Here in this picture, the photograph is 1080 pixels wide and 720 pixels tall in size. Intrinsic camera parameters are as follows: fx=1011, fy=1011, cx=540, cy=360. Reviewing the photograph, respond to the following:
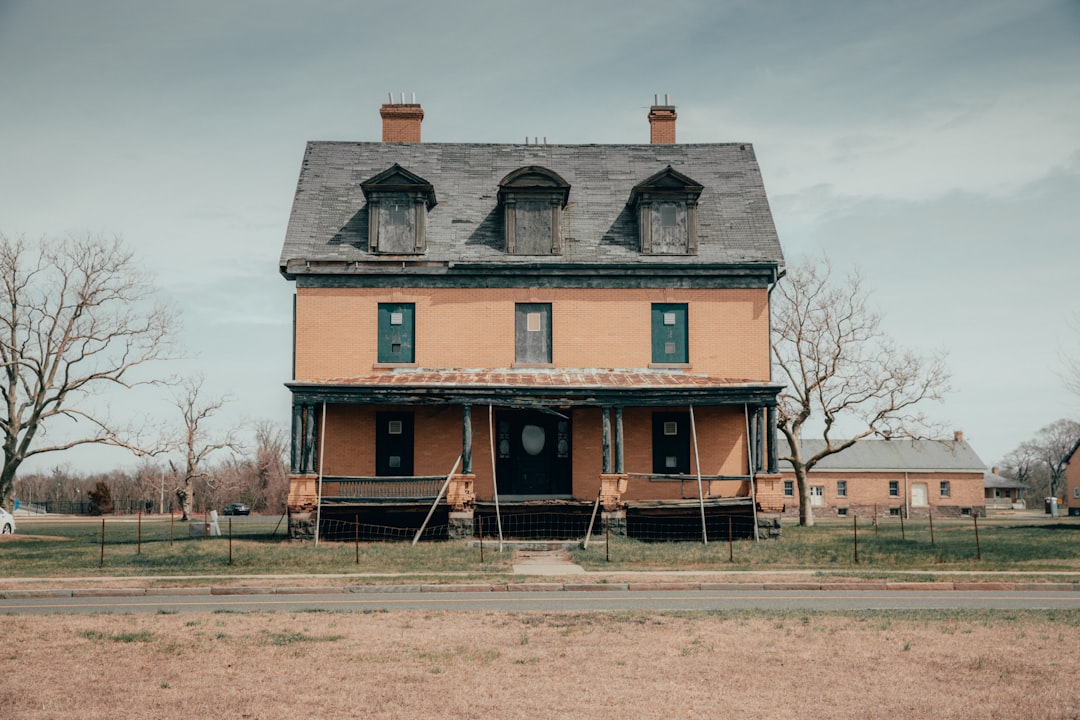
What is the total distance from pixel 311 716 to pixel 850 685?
4929 mm

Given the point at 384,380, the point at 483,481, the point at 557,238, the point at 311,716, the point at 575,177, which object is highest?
the point at 575,177

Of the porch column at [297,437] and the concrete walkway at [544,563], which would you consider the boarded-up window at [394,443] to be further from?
the concrete walkway at [544,563]

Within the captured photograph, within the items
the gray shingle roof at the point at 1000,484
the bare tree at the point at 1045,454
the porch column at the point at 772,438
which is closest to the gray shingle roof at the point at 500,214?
the porch column at the point at 772,438

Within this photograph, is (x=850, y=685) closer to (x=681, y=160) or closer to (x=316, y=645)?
(x=316, y=645)

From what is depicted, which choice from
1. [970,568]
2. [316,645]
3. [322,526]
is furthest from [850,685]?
[322,526]

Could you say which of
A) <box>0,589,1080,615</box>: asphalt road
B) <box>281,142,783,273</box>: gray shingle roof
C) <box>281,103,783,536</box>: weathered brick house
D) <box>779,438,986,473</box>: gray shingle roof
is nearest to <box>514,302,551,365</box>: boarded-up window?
<box>281,103,783,536</box>: weathered brick house

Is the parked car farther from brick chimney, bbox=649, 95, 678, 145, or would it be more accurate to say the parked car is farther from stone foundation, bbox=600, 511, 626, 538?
brick chimney, bbox=649, 95, 678, 145

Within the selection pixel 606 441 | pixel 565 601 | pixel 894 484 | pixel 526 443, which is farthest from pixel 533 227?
pixel 894 484

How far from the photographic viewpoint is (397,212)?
30.4 m

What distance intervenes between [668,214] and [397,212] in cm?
820

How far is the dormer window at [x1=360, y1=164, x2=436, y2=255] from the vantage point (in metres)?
30.1

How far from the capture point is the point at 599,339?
2994 cm

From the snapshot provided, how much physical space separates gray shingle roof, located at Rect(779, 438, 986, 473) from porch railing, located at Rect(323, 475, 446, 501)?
43.2 meters

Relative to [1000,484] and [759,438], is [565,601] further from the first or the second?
[1000,484]
